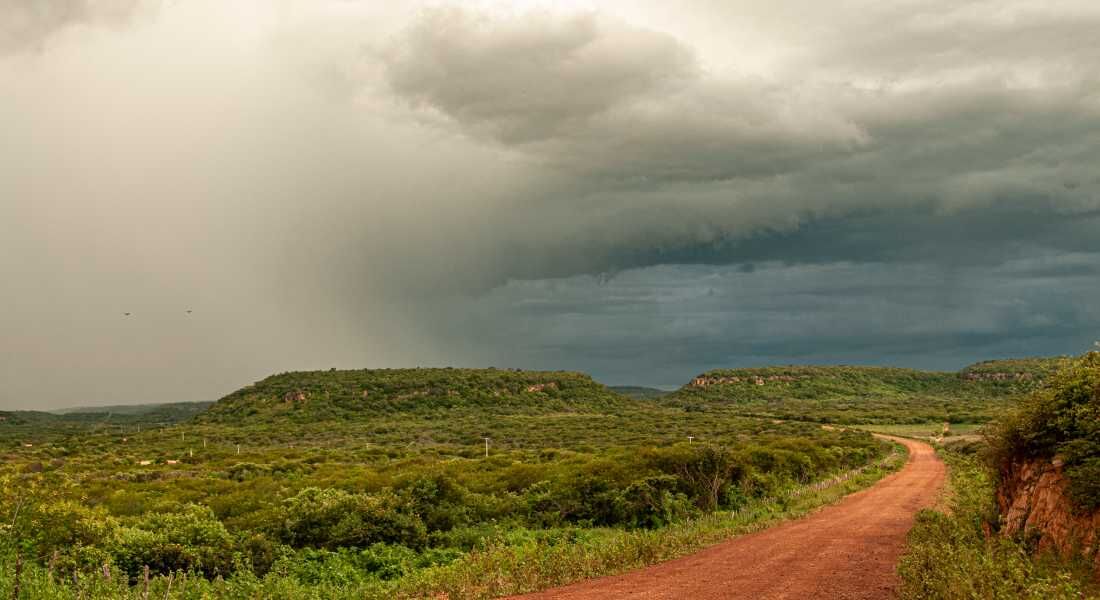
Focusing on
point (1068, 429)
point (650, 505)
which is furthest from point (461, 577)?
point (650, 505)

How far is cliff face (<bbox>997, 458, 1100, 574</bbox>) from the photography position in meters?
14.1

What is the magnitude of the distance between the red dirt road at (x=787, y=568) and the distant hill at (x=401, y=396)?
13268 centimetres

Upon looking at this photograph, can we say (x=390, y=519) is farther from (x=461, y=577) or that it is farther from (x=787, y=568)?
(x=787, y=568)

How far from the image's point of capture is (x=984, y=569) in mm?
13773

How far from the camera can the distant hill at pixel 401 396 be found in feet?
521

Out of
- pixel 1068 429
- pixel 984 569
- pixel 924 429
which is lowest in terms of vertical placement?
pixel 924 429

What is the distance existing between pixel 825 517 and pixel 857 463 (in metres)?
33.1

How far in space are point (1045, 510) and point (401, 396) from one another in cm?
15893

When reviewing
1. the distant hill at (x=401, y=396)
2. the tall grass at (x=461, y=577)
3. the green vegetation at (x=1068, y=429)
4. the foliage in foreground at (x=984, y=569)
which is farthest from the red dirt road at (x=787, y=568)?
the distant hill at (x=401, y=396)

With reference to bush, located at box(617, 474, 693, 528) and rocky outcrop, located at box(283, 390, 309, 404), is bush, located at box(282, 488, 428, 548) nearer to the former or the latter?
bush, located at box(617, 474, 693, 528)

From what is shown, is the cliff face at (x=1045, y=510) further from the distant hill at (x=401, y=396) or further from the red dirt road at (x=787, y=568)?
the distant hill at (x=401, y=396)

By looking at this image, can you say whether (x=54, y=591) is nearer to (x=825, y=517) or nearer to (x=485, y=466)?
(x=825, y=517)

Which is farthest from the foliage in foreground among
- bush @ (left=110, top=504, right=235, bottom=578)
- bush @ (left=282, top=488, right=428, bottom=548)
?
bush @ (left=110, top=504, right=235, bottom=578)

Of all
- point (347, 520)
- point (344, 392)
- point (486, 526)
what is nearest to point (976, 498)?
point (486, 526)
